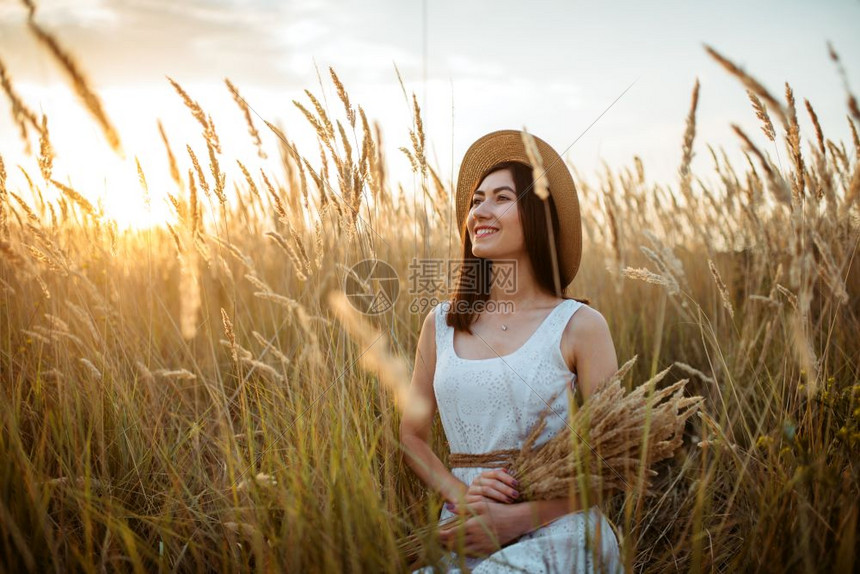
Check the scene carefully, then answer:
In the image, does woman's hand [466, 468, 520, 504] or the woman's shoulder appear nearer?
woman's hand [466, 468, 520, 504]

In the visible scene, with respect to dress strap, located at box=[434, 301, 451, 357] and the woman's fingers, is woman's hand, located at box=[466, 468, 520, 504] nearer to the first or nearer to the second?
the woman's fingers

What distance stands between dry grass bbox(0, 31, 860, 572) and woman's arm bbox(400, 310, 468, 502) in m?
0.07

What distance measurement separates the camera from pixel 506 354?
5.89ft

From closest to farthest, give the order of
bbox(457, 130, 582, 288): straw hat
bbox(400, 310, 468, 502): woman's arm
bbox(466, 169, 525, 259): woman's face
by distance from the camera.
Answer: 1. bbox(400, 310, 468, 502): woman's arm
2. bbox(466, 169, 525, 259): woman's face
3. bbox(457, 130, 582, 288): straw hat

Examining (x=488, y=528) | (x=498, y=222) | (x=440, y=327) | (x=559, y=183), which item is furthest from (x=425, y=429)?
(x=559, y=183)

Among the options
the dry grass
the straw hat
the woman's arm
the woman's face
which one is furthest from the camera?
the straw hat

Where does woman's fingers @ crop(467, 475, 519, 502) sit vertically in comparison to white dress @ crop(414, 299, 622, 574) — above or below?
below

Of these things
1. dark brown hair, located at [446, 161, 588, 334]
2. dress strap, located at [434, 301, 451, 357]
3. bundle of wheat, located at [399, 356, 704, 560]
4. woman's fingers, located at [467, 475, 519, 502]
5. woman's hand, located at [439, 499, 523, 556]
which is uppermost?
dark brown hair, located at [446, 161, 588, 334]

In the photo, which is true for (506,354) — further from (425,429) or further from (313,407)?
(313,407)

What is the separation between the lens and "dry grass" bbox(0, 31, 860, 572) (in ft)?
4.30

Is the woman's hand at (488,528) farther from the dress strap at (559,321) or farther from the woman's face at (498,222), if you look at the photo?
the woman's face at (498,222)

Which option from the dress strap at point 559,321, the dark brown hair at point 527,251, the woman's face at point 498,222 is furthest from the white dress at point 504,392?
the woman's face at point 498,222

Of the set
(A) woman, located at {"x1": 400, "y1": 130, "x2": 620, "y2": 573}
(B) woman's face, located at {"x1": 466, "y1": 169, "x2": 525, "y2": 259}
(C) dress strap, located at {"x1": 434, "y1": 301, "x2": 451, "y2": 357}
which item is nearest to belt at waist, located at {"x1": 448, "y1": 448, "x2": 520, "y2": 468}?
(A) woman, located at {"x1": 400, "y1": 130, "x2": 620, "y2": 573}

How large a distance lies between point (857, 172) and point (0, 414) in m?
2.58
